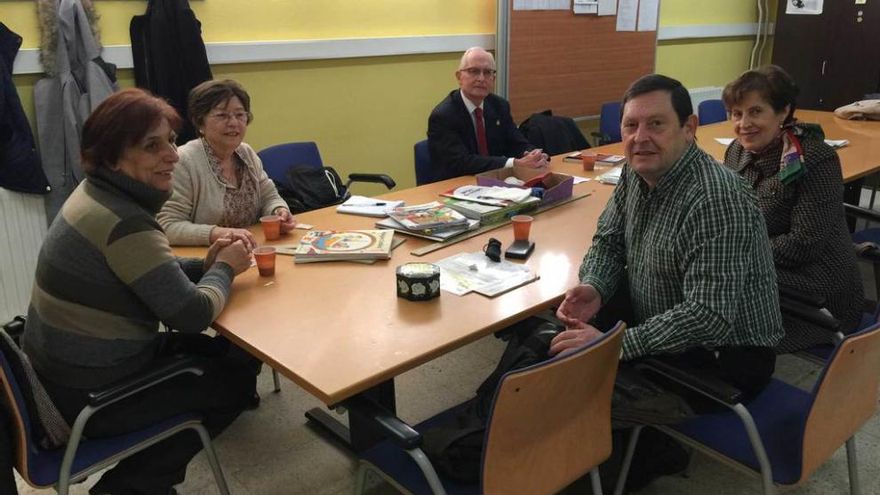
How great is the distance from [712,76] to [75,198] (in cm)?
632

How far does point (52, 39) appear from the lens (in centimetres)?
307

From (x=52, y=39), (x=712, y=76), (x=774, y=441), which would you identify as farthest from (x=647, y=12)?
(x=774, y=441)

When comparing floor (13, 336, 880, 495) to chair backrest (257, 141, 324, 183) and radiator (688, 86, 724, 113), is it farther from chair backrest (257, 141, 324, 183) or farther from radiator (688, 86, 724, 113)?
radiator (688, 86, 724, 113)

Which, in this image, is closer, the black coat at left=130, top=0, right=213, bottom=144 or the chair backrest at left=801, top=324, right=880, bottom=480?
the chair backrest at left=801, top=324, right=880, bottom=480

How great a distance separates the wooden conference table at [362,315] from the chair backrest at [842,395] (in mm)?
672

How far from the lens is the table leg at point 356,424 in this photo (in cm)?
204

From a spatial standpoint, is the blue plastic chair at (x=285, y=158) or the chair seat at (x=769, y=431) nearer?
the chair seat at (x=769, y=431)

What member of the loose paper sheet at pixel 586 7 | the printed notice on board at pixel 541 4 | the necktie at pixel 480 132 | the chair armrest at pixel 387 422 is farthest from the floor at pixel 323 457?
the loose paper sheet at pixel 586 7

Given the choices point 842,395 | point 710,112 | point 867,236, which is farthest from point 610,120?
point 842,395

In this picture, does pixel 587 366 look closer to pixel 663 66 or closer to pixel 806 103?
pixel 663 66

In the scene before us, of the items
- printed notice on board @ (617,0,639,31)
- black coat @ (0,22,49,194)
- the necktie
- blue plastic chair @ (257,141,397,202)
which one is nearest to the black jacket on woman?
the necktie

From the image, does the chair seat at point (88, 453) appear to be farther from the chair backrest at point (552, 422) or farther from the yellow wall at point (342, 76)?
the yellow wall at point (342, 76)

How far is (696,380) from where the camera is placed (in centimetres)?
155

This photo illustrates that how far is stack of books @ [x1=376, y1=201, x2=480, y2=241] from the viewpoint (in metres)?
2.32
